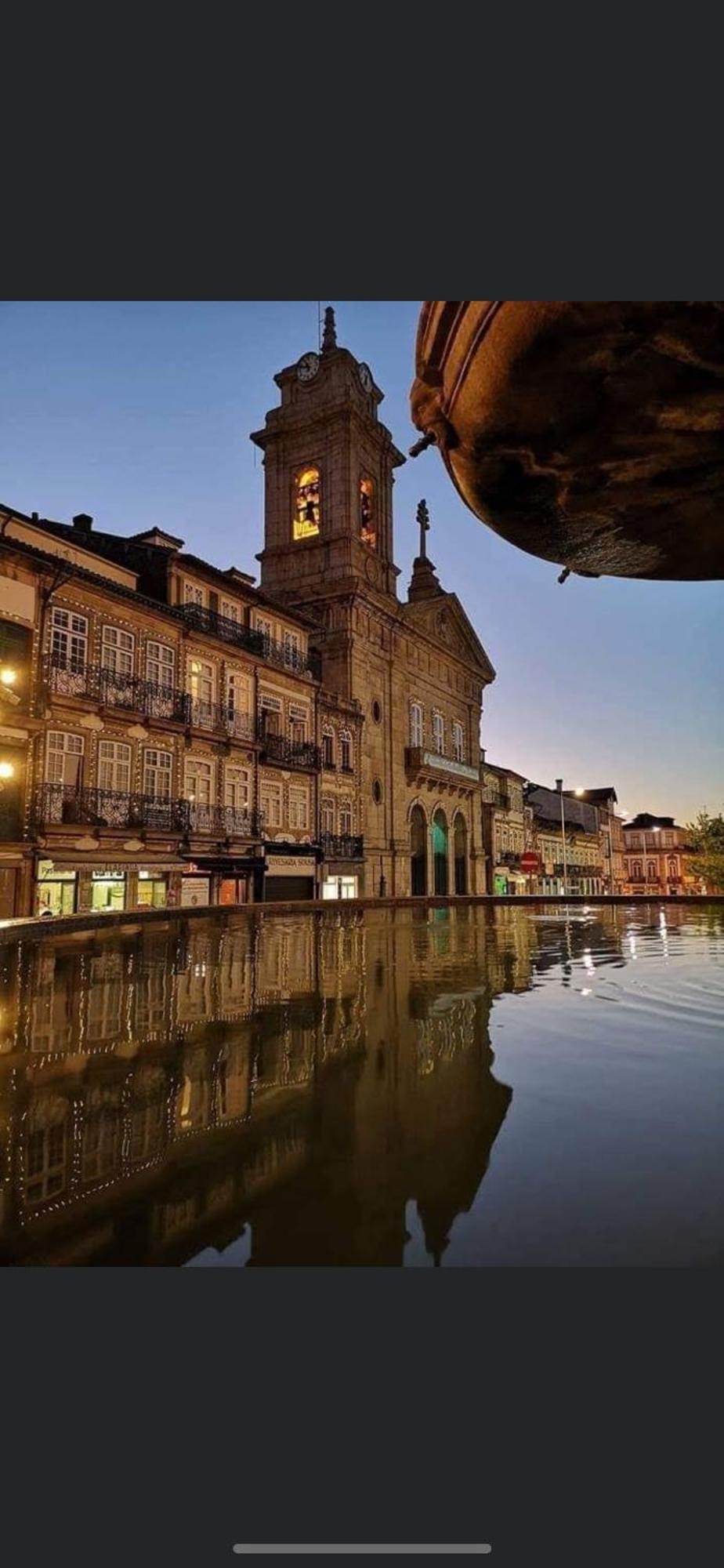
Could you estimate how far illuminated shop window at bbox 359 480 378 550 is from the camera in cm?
3653

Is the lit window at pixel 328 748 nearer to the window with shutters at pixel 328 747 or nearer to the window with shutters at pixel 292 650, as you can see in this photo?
the window with shutters at pixel 328 747

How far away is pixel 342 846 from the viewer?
32875 mm

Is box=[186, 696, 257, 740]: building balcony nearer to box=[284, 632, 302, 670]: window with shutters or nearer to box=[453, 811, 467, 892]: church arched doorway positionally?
box=[284, 632, 302, 670]: window with shutters

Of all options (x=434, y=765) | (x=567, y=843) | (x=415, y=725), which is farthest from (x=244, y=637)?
(x=567, y=843)

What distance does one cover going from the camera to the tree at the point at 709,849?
3881 cm

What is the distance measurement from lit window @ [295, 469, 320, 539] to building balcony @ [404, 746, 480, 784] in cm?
1116

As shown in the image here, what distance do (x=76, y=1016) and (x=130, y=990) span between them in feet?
4.27

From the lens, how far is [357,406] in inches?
1395

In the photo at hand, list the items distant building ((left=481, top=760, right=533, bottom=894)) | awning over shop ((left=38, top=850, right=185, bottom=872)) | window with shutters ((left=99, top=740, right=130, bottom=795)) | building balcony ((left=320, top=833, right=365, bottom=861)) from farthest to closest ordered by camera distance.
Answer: distant building ((left=481, top=760, right=533, bottom=894)) < building balcony ((left=320, top=833, right=365, bottom=861)) < window with shutters ((left=99, top=740, right=130, bottom=795)) < awning over shop ((left=38, top=850, right=185, bottom=872))

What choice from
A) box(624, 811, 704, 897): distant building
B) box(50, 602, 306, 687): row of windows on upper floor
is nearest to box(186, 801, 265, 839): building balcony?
box(50, 602, 306, 687): row of windows on upper floor

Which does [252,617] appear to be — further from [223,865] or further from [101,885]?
[101,885]

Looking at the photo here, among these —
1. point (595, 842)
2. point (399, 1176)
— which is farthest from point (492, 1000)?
point (595, 842)

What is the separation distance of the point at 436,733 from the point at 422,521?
1394 centimetres

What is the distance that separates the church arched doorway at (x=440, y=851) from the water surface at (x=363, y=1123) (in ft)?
115
